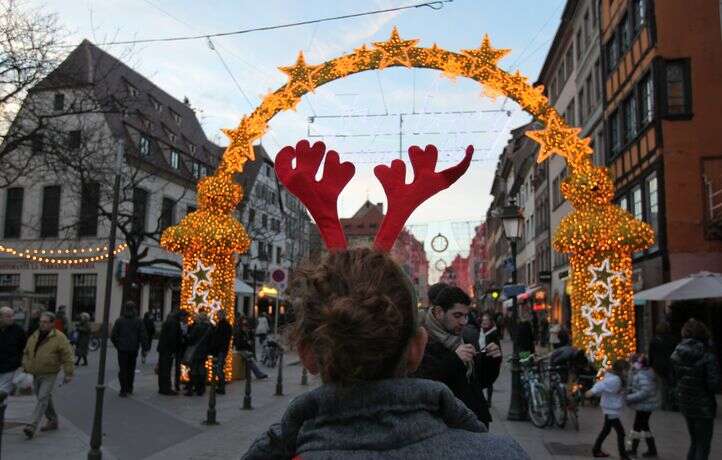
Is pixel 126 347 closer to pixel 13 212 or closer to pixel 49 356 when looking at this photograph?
pixel 49 356

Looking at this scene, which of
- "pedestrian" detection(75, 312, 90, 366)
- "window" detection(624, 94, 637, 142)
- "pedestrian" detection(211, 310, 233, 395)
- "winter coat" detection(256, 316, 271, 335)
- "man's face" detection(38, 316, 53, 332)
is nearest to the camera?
"man's face" detection(38, 316, 53, 332)

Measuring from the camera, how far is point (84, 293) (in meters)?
38.9

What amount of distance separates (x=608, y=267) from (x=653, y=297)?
5.82 ft

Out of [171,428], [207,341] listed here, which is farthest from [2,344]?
[207,341]

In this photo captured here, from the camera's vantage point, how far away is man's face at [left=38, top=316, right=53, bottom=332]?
9.24 metres

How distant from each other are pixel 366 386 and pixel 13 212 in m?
45.2

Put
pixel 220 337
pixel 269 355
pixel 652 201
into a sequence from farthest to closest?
pixel 269 355, pixel 652 201, pixel 220 337

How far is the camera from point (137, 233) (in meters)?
24.4

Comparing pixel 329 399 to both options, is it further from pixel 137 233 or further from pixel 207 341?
pixel 137 233

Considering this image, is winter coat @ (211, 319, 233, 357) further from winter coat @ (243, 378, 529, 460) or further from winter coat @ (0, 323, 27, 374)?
winter coat @ (243, 378, 529, 460)

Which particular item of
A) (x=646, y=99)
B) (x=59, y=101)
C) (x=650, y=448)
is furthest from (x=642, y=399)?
(x=646, y=99)

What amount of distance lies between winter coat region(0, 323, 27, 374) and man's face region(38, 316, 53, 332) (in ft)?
0.96

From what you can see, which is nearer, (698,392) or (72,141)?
(698,392)

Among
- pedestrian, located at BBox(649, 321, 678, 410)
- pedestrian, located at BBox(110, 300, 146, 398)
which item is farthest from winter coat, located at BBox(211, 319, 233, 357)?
pedestrian, located at BBox(649, 321, 678, 410)
